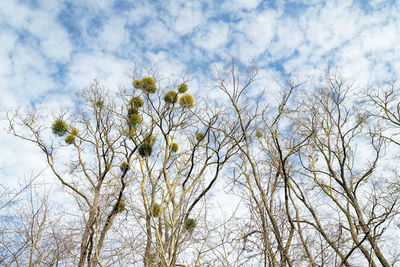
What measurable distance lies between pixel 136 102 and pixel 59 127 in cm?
265

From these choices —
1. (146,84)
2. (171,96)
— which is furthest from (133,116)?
(171,96)

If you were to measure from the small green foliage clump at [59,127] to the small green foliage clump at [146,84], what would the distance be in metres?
2.76

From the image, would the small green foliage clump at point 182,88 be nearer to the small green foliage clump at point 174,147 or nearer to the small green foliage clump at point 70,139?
the small green foliage clump at point 174,147

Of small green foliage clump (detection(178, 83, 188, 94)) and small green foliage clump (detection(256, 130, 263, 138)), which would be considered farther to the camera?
small green foliage clump (detection(178, 83, 188, 94))

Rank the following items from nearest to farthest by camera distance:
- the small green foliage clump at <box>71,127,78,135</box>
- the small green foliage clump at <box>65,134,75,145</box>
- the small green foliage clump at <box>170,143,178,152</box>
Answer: the small green foliage clump at <box>65,134,75,145</box> < the small green foliage clump at <box>71,127,78,135</box> < the small green foliage clump at <box>170,143,178,152</box>

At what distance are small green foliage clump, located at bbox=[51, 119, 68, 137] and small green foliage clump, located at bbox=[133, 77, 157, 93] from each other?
2760 mm

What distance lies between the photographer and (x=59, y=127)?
8.43 meters

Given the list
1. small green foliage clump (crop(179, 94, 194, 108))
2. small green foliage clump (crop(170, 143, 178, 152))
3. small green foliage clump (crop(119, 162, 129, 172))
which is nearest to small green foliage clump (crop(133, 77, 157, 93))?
small green foliage clump (crop(179, 94, 194, 108))

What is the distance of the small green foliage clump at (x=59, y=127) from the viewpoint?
839cm

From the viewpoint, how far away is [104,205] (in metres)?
4.41

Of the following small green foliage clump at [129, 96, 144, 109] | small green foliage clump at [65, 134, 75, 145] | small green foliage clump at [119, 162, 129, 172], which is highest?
small green foliage clump at [129, 96, 144, 109]

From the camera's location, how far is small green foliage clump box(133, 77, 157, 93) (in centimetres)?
805

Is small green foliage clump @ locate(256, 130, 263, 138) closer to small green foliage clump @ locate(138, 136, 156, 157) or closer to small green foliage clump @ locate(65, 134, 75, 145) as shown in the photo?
small green foliage clump @ locate(138, 136, 156, 157)

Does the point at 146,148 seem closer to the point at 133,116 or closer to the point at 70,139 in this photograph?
the point at 133,116
